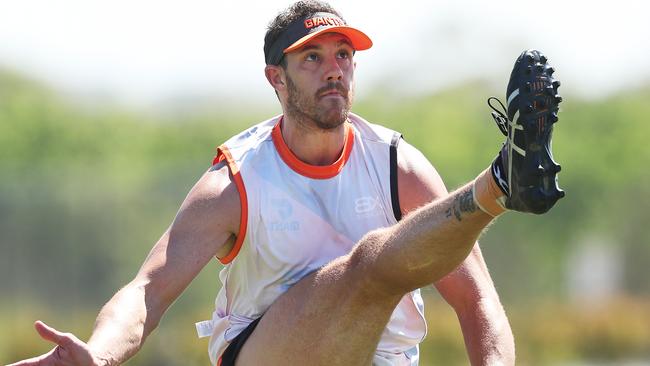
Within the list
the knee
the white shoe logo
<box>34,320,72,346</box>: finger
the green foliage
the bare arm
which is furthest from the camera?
the green foliage

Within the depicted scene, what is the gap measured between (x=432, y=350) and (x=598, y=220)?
20.8 feet

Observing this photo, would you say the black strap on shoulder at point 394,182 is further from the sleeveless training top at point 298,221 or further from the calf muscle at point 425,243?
the calf muscle at point 425,243

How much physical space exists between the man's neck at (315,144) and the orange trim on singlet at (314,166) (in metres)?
0.03

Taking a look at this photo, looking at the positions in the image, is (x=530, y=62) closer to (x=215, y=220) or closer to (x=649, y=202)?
(x=215, y=220)

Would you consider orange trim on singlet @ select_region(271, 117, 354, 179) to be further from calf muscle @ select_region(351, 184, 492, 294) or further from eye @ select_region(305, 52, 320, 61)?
calf muscle @ select_region(351, 184, 492, 294)

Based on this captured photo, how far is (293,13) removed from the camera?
6273 mm

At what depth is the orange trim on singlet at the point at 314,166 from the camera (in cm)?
611

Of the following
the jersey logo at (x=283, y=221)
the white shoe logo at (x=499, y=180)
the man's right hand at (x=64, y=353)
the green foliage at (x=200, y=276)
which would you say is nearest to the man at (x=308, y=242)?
the jersey logo at (x=283, y=221)

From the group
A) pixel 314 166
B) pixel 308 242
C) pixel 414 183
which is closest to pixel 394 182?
pixel 414 183

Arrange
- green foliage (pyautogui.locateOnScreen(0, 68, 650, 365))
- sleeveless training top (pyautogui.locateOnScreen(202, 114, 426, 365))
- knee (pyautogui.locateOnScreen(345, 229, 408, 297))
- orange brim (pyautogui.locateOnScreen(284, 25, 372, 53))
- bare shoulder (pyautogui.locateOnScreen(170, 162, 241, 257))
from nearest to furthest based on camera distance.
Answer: knee (pyautogui.locateOnScreen(345, 229, 408, 297))
bare shoulder (pyautogui.locateOnScreen(170, 162, 241, 257))
sleeveless training top (pyautogui.locateOnScreen(202, 114, 426, 365))
orange brim (pyautogui.locateOnScreen(284, 25, 372, 53))
green foliage (pyautogui.locateOnScreen(0, 68, 650, 365))

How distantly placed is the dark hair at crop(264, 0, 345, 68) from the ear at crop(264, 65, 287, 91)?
6 cm

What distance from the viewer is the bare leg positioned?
495cm

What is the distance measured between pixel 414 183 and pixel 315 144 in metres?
0.54

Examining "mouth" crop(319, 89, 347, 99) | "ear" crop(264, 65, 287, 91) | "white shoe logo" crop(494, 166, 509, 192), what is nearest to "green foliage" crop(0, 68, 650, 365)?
"ear" crop(264, 65, 287, 91)
